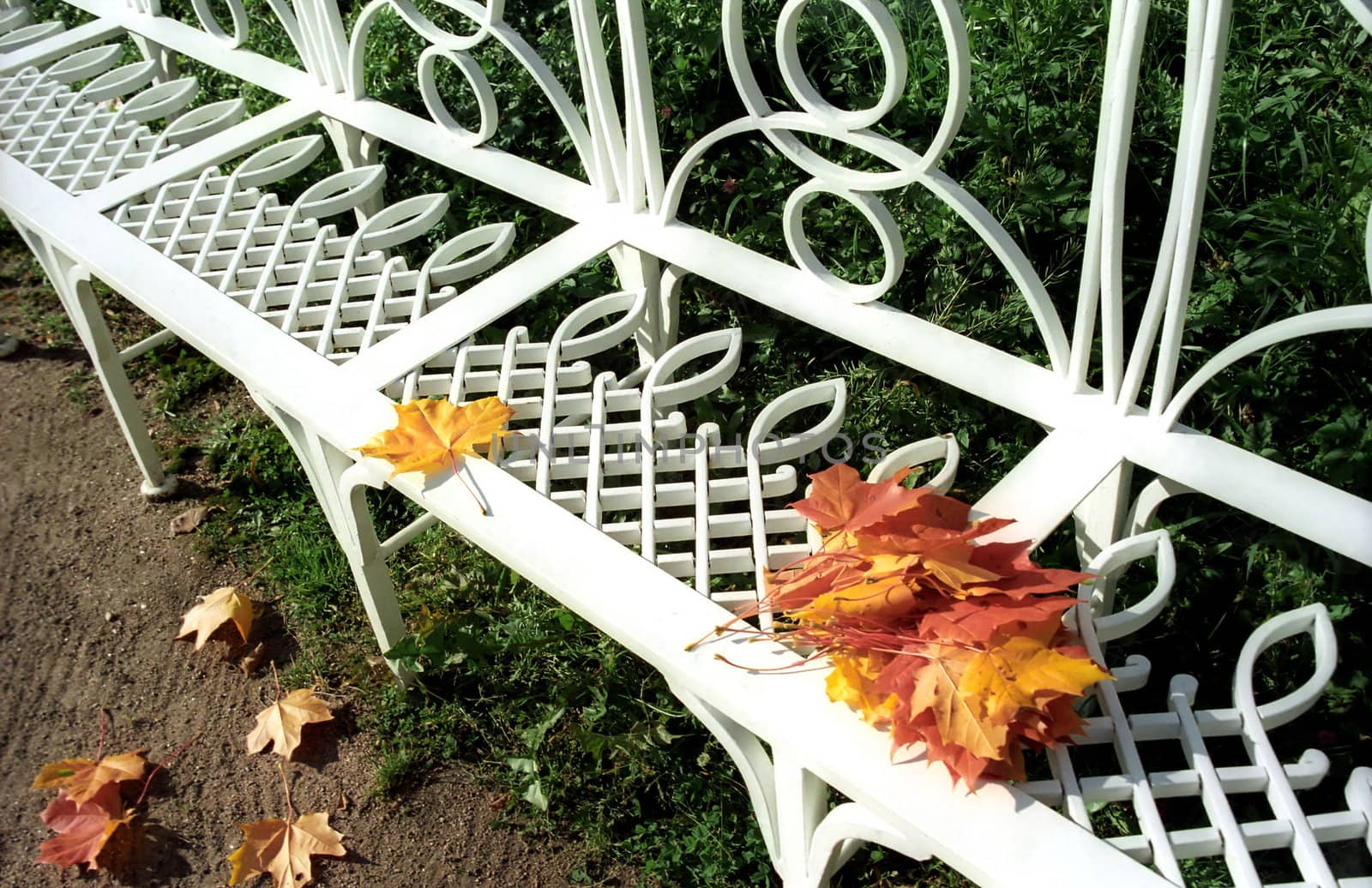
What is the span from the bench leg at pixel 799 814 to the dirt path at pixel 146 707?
60cm

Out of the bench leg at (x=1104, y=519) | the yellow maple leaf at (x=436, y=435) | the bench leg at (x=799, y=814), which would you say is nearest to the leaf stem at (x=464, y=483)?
the yellow maple leaf at (x=436, y=435)

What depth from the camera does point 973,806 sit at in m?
1.22

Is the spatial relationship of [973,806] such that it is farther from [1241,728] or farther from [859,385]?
[859,385]

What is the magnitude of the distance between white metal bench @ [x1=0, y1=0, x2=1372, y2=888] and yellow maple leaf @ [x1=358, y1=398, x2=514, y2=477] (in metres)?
0.04

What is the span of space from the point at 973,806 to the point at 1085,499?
1.85ft

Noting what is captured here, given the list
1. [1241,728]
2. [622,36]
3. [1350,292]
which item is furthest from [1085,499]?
[622,36]

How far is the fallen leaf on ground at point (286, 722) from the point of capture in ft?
7.47

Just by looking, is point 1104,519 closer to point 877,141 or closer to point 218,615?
point 877,141

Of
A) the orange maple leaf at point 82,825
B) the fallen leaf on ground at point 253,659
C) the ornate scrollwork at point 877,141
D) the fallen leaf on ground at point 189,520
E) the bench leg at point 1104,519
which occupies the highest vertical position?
the ornate scrollwork at point 877,141

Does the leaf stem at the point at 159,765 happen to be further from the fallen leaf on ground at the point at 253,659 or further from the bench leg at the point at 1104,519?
the bench leg at the point at 1104,519

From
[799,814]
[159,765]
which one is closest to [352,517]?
[159,765]

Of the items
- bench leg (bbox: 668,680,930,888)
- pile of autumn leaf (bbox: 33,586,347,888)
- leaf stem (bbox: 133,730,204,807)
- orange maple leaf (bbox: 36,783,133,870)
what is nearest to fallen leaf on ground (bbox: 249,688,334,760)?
pile of autumn leaf (bbox: 33,586,347,888)

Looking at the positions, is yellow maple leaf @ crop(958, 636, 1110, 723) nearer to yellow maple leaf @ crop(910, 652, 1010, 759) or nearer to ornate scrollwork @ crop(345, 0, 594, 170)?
yellow maple leaf @ crop(910, 652, 1010, 759)

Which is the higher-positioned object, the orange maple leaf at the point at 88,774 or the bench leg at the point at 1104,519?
the bench leg at the point at 1104,519
